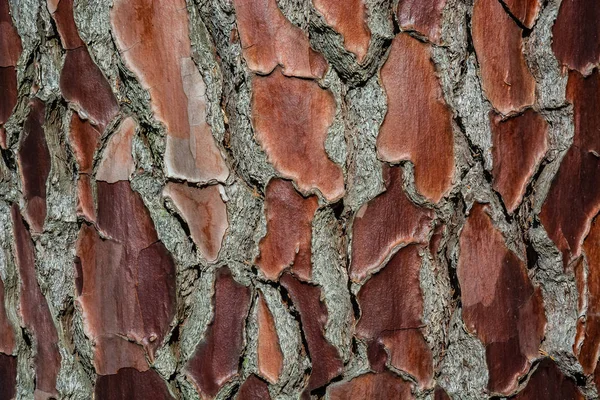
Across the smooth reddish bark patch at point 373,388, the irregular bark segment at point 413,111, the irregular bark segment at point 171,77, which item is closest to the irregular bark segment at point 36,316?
the irregular bark segment at point 171,77

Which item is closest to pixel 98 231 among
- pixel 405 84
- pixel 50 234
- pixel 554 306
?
pixel 50 234

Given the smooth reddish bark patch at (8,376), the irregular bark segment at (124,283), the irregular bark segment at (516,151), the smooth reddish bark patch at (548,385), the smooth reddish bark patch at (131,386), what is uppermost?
the irregular bark segment at (516,151)

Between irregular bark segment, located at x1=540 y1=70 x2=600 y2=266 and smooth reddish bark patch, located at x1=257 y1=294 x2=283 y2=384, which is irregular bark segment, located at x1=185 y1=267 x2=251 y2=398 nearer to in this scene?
smooth reddish bark patch, located at x1=257 y1=294 x2=283 y2=384

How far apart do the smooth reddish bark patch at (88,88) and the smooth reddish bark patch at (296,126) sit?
0.18 meters

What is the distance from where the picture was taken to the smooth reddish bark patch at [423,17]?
814mm

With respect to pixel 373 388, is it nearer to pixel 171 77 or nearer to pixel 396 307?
pixel 396 307

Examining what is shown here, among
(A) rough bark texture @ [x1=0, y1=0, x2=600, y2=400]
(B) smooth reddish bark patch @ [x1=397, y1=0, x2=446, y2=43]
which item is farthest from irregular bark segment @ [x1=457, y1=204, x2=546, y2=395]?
(B) smooth reddish bark patch @ [x1=397, y1=0, x2=446, y2=43]

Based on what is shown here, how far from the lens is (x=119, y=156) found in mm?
852

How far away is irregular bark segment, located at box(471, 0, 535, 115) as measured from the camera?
2.77 feet

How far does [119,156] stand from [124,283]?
0.15m

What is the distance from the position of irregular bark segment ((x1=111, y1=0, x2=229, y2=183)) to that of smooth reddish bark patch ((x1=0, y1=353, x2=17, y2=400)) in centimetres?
43

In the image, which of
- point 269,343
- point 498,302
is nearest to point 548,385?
point 498,302

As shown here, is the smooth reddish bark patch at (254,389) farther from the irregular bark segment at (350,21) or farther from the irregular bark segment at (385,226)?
the irregular bark segment at (350,21)

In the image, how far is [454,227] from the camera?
2.79 feet
